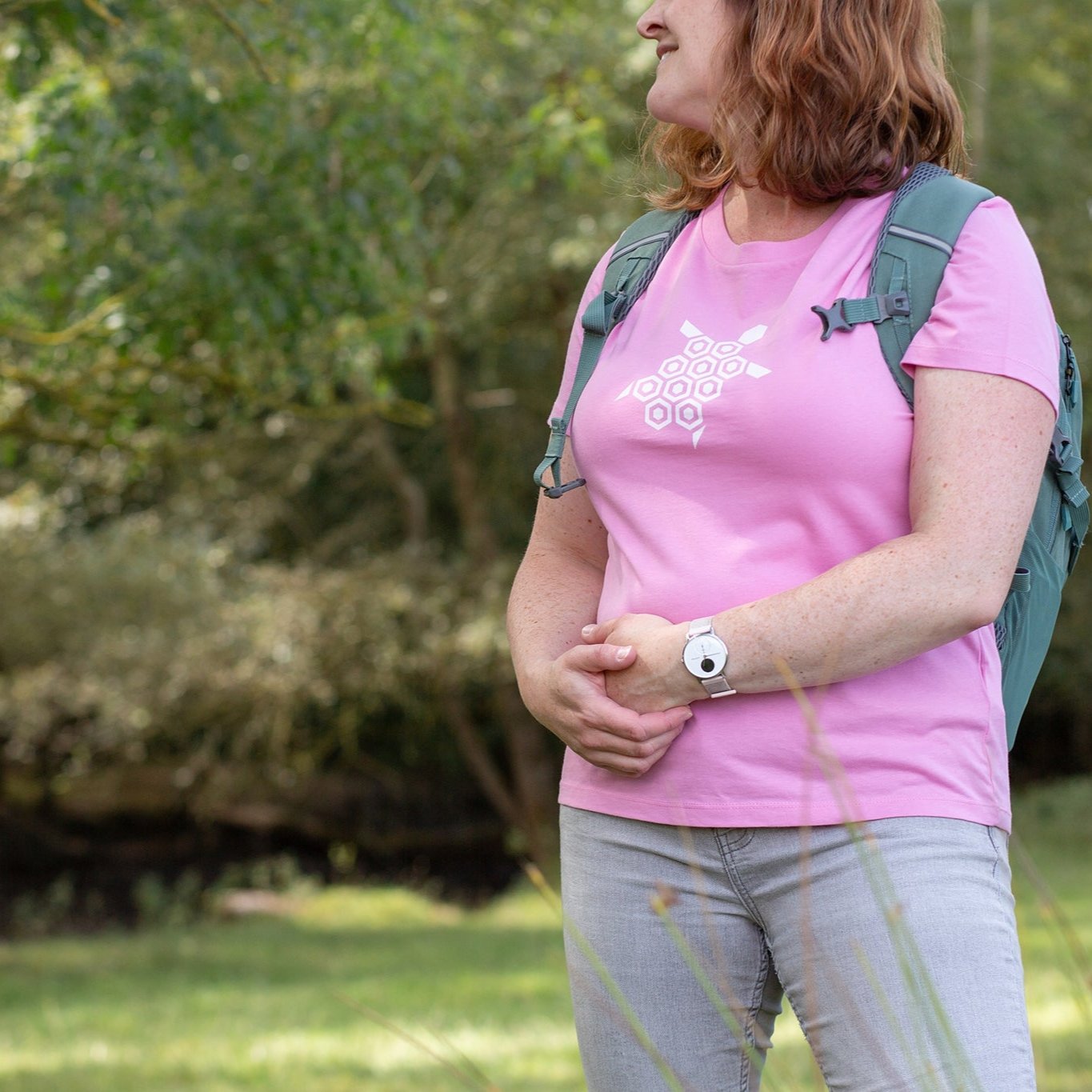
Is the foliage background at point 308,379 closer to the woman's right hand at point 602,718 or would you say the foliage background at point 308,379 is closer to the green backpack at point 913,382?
the green backpack at point 913,382

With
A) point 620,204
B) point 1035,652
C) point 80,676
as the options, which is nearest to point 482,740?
point 80,676

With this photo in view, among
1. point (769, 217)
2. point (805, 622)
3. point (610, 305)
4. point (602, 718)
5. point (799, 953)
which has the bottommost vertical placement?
point (799, 953)

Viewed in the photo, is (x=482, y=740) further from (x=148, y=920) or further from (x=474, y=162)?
(x=474, y=162)

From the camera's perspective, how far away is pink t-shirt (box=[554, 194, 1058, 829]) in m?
1.34

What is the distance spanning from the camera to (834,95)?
4.77 ft

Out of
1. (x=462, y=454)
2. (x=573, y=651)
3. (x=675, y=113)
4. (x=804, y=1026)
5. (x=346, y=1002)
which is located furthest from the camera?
(x=462, y=454)

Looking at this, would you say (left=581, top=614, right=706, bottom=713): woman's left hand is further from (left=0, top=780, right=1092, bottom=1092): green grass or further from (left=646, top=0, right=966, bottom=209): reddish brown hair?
(left=646, top=0, right=966, bottom=209): reddish brown hair

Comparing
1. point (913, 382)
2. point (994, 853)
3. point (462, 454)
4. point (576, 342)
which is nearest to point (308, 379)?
point (576, 342)

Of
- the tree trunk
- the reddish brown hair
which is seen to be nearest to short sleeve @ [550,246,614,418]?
the reddish brown hair

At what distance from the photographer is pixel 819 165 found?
1461 mm

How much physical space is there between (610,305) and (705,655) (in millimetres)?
463

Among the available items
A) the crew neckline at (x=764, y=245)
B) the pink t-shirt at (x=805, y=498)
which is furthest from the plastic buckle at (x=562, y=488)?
the crew neckline at (x=764, y=245)

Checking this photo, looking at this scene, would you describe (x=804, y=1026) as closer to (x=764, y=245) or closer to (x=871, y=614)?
(x=871, y=614)

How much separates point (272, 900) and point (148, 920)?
1089 millimetres
